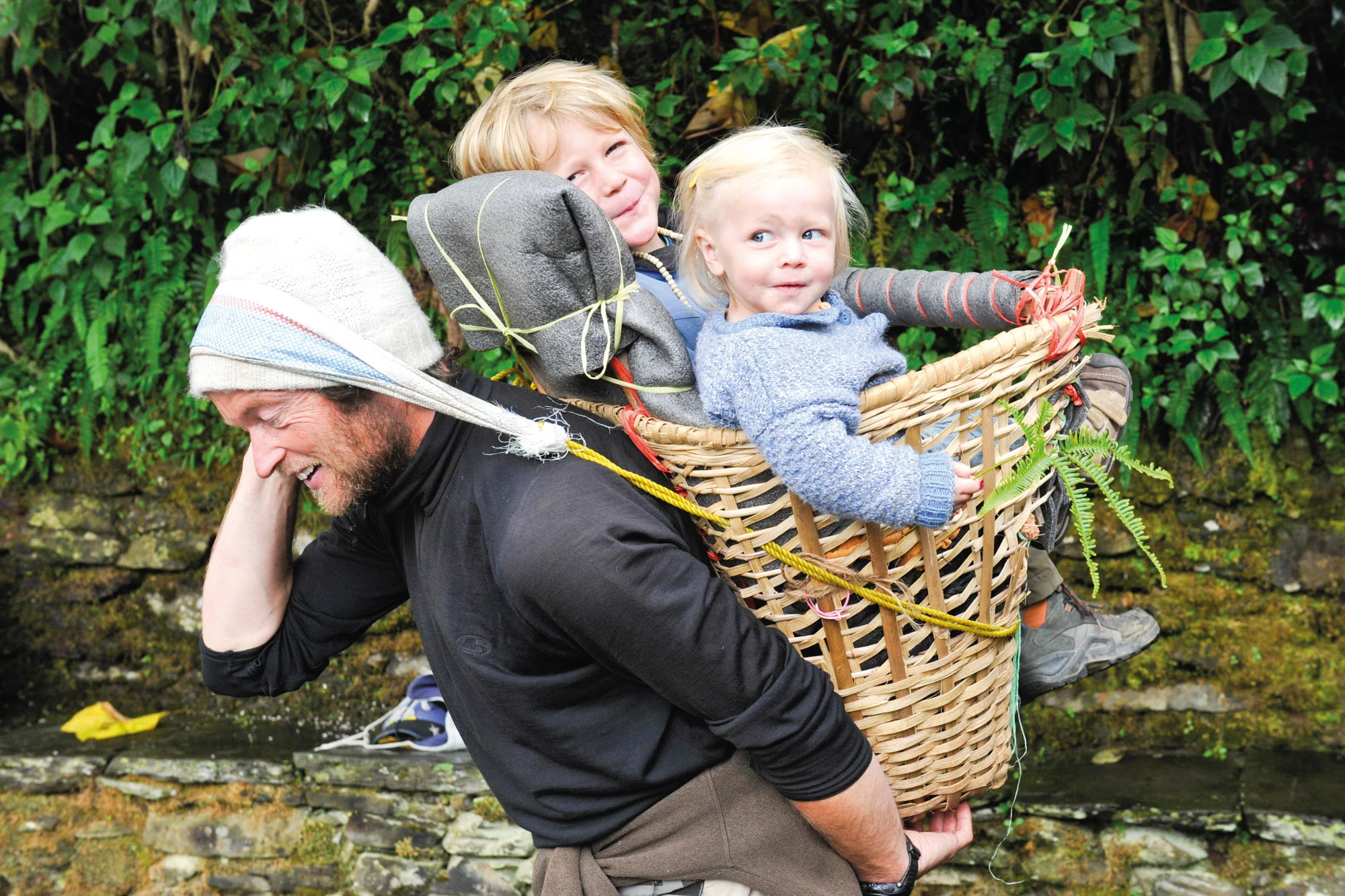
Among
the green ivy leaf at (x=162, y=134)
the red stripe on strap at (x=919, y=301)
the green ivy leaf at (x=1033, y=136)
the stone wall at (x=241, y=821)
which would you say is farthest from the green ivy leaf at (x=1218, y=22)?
the green ivy leaf at (x=162, y=134)

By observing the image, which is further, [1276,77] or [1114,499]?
[1276,77]

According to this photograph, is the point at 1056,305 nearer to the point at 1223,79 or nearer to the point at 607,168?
the point at 607,168

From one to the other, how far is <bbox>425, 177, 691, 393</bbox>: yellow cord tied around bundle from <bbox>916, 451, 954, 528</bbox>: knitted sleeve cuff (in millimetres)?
433

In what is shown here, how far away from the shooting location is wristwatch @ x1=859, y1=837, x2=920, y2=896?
69.2 inches

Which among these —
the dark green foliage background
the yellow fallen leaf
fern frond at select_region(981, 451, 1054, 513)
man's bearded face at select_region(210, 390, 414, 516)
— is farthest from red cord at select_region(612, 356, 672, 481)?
the yellow fallen leaf

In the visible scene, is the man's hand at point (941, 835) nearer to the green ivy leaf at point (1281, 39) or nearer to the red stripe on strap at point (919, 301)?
the red stripe on strap at point (919, 301)

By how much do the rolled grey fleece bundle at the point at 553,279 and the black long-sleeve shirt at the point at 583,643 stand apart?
10 cm

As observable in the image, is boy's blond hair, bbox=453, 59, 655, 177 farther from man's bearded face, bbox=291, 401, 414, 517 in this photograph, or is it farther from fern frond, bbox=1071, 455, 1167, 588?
fern frond, bbox=1071, 455, 1167, 588

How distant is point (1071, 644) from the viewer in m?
2.07

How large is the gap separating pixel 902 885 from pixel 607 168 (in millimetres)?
1385

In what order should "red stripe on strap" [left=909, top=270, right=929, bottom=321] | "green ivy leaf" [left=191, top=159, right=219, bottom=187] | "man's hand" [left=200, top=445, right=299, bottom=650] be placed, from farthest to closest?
"green ivy leaf" [left=191, top=159, right=219, bottom=187] < "red stripe on strap" [left=909, top=270, right=929, bottom=321] < "man's hand" [left=200, top=445, right=299, bottom=650]

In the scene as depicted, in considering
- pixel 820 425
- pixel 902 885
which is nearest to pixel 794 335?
pixel 820 425

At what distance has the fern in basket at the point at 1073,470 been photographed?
1.41 m

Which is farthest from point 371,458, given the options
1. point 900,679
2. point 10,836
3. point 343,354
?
point 10,836
